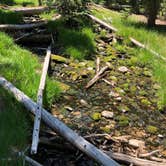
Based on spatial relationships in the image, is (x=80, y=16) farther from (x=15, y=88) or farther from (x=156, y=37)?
(x=15, y=88)

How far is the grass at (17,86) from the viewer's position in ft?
21.9

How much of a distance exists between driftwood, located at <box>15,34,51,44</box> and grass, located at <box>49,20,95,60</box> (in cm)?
37

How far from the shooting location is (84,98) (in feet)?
31.3

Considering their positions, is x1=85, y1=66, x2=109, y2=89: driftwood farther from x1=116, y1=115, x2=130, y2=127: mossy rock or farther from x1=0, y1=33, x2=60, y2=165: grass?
x1=116, y1=115, x2=130, y2=127: mossy rock

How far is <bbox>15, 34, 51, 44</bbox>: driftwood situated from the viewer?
511 inches

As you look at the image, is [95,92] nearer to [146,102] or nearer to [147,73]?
[146,102]

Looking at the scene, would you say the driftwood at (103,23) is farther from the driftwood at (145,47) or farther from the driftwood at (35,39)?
the driftwood at (35,39)

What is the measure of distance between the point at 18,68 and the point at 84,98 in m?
1.76

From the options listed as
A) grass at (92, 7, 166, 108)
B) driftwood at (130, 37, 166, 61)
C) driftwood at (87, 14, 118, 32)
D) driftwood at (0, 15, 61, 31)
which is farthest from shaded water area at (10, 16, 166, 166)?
driftwood at (87, 14, 118, 32)

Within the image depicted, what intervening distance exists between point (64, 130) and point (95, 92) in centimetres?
331

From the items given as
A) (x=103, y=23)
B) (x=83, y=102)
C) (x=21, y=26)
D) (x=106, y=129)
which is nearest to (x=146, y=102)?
(x=83, y=102)

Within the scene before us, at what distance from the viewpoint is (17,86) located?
870 cm

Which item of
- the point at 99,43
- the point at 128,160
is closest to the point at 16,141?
the point at 128,160

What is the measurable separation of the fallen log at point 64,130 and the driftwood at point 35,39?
467 centimetres
